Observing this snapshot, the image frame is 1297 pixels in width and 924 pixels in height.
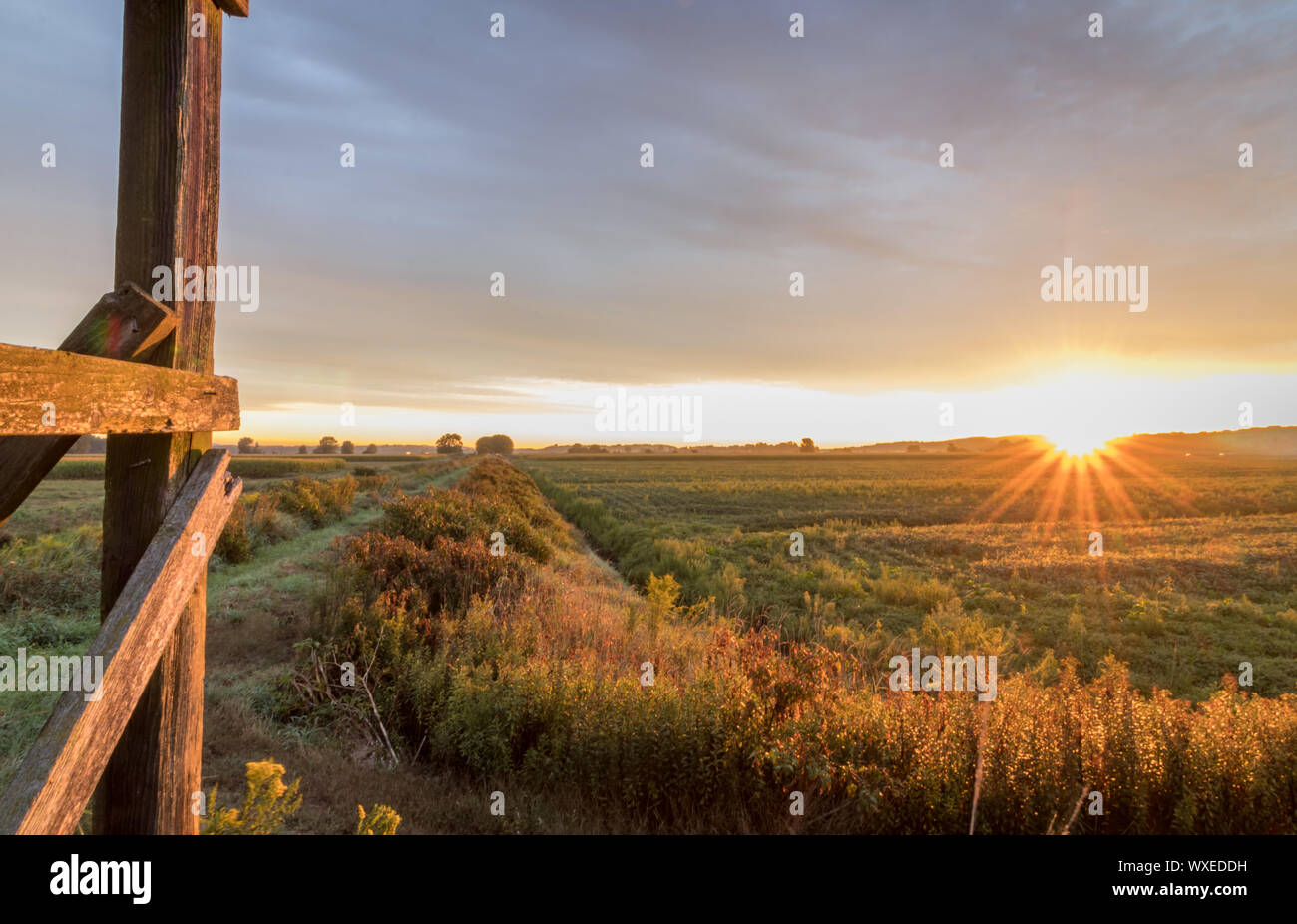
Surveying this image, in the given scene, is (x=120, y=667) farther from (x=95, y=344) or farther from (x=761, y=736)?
(x=761, y=736)

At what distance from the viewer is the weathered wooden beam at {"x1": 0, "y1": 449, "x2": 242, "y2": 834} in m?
1.69

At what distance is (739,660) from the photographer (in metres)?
5.71

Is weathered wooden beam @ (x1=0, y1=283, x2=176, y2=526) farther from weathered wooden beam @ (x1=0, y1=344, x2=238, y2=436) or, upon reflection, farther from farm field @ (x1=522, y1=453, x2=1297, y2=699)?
farm field @ (x1=522, y1=453, x2=1297, y2=699)

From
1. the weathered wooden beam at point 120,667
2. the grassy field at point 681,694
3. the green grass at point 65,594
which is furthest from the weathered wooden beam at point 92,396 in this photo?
the green grass at point 65,594

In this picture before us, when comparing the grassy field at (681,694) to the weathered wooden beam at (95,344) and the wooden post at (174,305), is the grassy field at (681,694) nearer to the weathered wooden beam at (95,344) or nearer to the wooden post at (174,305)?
the wooden post at (174,305)

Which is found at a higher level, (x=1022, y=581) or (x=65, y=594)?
(x=65, y=594)

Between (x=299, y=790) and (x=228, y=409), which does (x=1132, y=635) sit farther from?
(x=228, y=409)

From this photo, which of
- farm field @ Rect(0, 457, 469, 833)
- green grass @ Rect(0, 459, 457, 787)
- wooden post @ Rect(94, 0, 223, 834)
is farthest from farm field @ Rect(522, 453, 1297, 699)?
green grass @ Rect(0, 459, 457, 787)

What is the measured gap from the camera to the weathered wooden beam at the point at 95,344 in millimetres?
2010

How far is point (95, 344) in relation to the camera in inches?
81.0

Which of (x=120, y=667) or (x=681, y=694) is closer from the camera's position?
(x=120, y=667)

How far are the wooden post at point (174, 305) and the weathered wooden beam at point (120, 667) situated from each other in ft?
0.32

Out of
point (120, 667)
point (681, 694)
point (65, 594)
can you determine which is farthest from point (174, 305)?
point (65, 594)

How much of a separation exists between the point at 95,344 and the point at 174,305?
29cm
